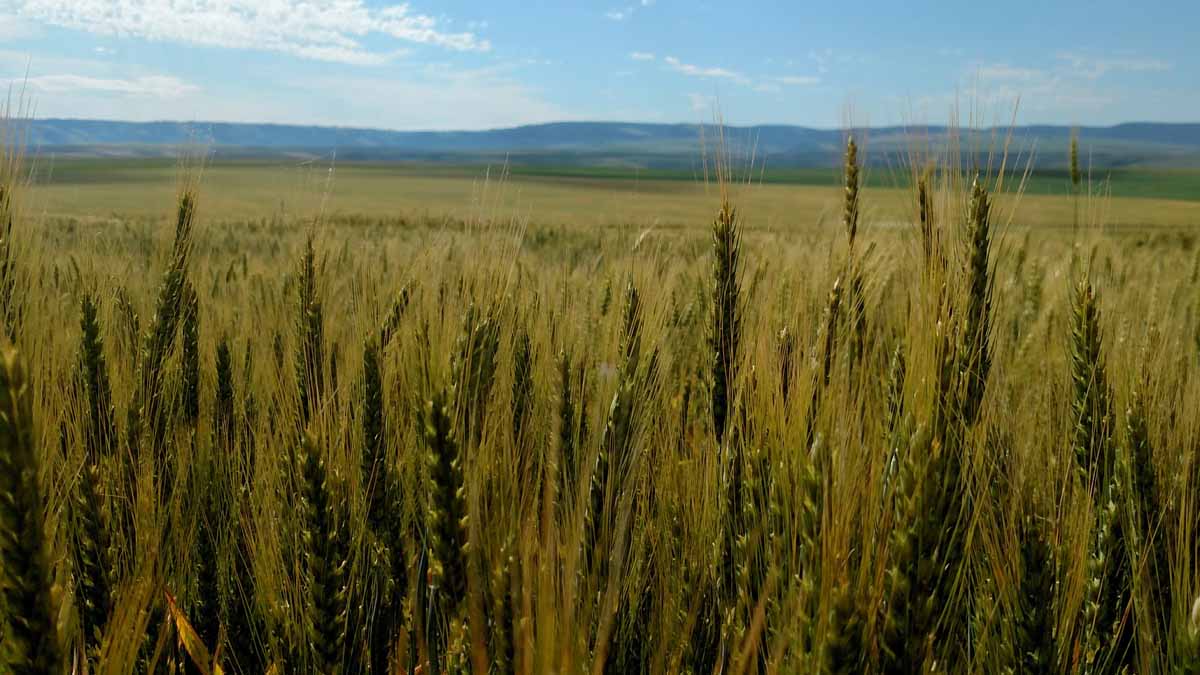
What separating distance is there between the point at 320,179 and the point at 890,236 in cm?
207

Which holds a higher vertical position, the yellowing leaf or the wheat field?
the wheat field

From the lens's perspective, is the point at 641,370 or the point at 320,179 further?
the point at 320,179

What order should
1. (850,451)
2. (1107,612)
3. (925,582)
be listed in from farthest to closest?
1. (1107,612)
2. (850,451)
3. (925,582)

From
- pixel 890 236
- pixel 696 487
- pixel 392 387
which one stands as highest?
pixel 890 236

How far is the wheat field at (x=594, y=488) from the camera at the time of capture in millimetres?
1072

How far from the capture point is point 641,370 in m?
1.88

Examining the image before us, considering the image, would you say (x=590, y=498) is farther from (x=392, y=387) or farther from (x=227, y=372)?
(x=227, y=372)

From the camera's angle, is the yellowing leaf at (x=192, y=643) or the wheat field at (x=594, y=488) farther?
the yellowing leaf at (x=192, y=643)

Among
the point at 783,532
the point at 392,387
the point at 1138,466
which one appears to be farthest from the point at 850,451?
the point at 392,387

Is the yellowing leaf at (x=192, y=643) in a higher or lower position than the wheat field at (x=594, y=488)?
lower

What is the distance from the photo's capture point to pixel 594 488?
159 centimetres

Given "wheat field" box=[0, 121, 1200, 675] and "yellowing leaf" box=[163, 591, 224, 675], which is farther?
"yellowing leaf" box=[163, 591, 224, 675]

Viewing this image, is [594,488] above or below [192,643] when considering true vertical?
above

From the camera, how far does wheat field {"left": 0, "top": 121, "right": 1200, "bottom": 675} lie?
1.07m
